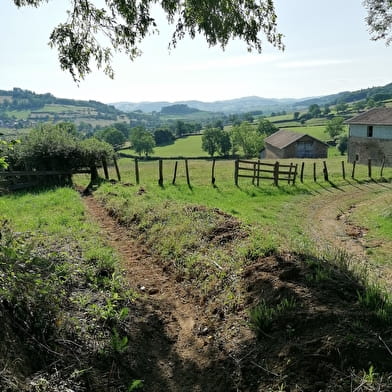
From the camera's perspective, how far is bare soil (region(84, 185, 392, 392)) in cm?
406

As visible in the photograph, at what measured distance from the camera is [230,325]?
18.4 ft

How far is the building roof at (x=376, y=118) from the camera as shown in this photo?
42.5 meters

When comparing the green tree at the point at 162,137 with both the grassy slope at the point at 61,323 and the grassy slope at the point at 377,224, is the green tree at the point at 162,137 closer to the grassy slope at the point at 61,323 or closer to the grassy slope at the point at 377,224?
the grassy slope at the point at 377,224

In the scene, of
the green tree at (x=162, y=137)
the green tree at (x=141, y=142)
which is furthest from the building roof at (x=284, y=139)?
the green tree at (x=162, y=137)

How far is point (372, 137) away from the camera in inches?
1732

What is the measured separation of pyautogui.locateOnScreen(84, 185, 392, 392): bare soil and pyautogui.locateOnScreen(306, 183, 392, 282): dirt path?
10.1ft

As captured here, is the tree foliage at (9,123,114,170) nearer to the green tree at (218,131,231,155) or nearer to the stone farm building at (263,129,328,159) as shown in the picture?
the stone farm building at (263,129,328,159)

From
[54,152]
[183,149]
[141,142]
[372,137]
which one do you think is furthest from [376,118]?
[183,149]

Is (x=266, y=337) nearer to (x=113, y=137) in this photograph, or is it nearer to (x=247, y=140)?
(x=247, y=140)

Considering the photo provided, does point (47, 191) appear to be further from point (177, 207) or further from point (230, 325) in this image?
point (230, 325)

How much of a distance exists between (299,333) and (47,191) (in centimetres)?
1629

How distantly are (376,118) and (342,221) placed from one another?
3487 cm

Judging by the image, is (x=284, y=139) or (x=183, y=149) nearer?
(x=284, y=139)

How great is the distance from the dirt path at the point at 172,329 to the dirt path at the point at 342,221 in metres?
4.48
